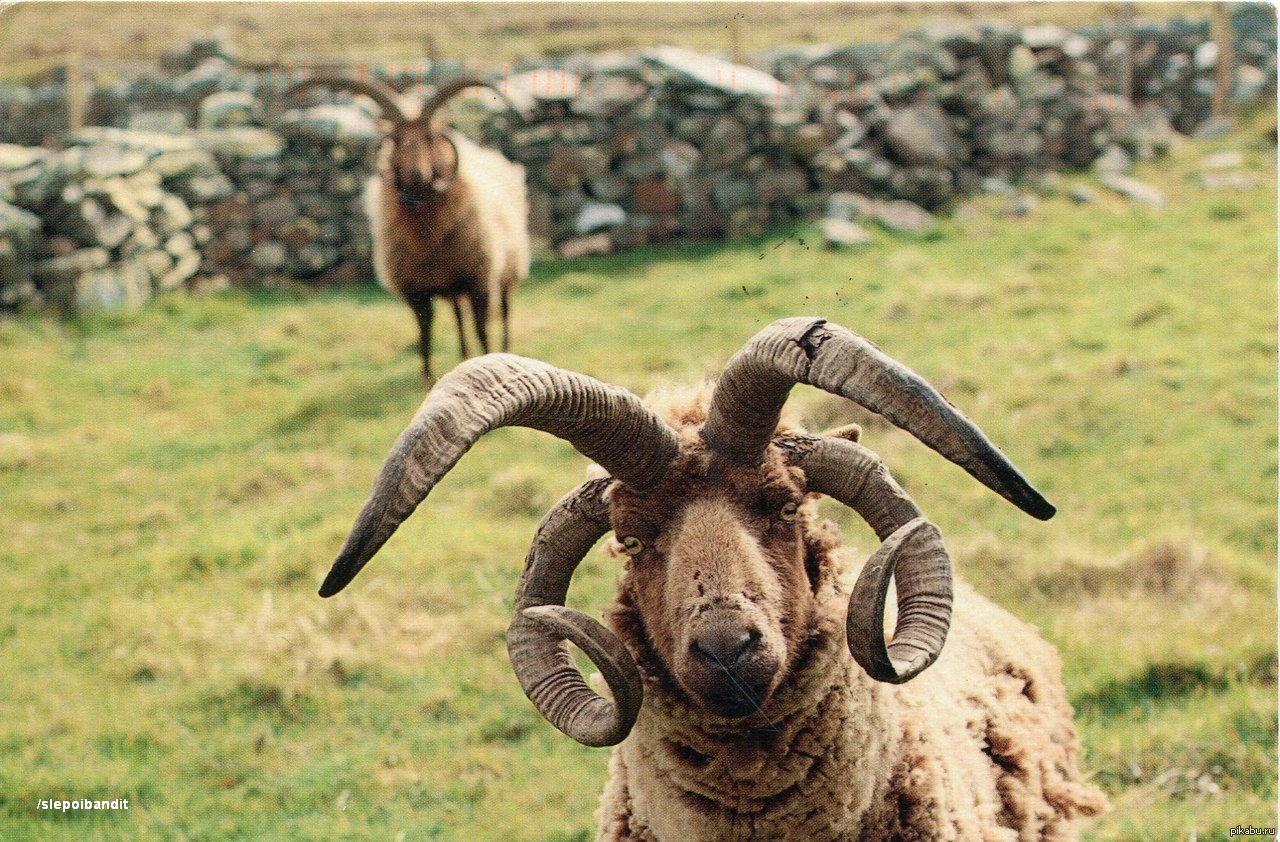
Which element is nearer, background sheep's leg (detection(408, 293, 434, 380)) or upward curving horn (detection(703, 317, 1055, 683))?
upward curving horn (detection(703, 317, 1055, 683))

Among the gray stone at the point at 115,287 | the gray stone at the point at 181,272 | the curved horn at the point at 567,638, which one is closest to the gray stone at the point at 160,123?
the gray stone at the point at 181,272

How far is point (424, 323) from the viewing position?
11.9m

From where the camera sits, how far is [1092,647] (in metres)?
6.65

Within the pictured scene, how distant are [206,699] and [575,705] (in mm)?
4165

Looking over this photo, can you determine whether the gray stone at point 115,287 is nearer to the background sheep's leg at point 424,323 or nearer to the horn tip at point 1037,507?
the background sheep's leg at point 424,323

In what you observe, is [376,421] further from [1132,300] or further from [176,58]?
[176,58]

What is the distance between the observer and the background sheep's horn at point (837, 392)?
2889 mm

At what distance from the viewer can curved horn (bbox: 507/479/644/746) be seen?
10.8 ft

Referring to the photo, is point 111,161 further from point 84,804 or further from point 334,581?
point 334,581

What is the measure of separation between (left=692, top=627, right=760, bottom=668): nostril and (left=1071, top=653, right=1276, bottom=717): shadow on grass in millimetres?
3511

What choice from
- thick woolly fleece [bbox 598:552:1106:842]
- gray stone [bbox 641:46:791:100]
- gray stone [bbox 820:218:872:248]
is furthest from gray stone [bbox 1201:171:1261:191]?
thick woolly fleece [bbox 598:552:1106:842]

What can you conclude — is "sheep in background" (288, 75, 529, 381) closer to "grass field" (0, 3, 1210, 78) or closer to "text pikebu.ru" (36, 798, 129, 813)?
"text pikebu.ru" (36, 798, 129, 813)

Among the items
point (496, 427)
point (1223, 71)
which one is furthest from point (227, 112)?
point (496, 427)

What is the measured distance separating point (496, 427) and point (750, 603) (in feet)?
2.67
